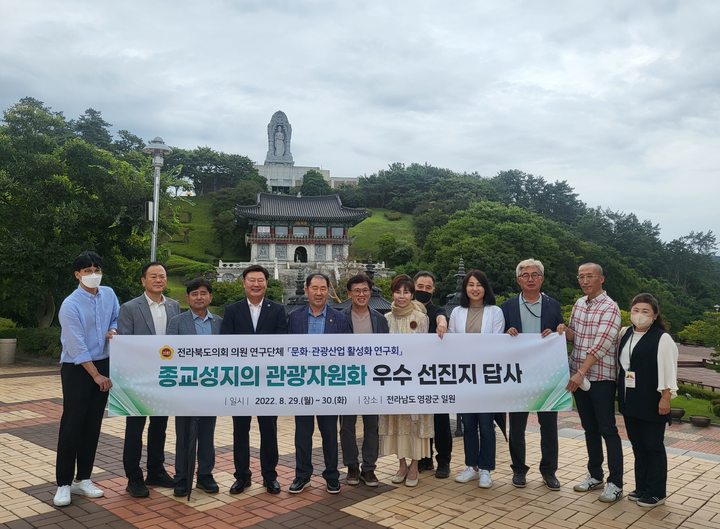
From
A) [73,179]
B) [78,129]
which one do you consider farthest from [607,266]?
[78,129]

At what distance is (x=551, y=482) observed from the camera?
520 cm

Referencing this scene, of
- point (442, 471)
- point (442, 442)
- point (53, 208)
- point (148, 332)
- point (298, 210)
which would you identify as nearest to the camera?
point (148, 332)

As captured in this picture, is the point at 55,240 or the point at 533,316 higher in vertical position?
the point at 55,240

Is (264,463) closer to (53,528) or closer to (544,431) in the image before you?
(53,528)

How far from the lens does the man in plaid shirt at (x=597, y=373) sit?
4934mm

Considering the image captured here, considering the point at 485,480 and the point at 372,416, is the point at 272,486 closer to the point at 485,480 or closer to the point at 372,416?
the point at 372,416

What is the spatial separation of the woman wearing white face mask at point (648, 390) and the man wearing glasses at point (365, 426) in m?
2.20

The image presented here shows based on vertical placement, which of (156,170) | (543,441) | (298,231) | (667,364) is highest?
(298,231)

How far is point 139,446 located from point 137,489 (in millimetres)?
358

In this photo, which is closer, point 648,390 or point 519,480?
point 648,390

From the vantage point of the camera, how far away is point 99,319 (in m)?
4.80

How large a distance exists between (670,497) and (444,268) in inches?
1329

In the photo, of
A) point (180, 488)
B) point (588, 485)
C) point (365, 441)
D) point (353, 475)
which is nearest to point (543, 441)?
point (588, 485)

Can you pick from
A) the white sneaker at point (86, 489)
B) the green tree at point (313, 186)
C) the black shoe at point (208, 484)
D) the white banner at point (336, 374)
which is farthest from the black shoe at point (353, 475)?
the green tree at point (313, 186)
